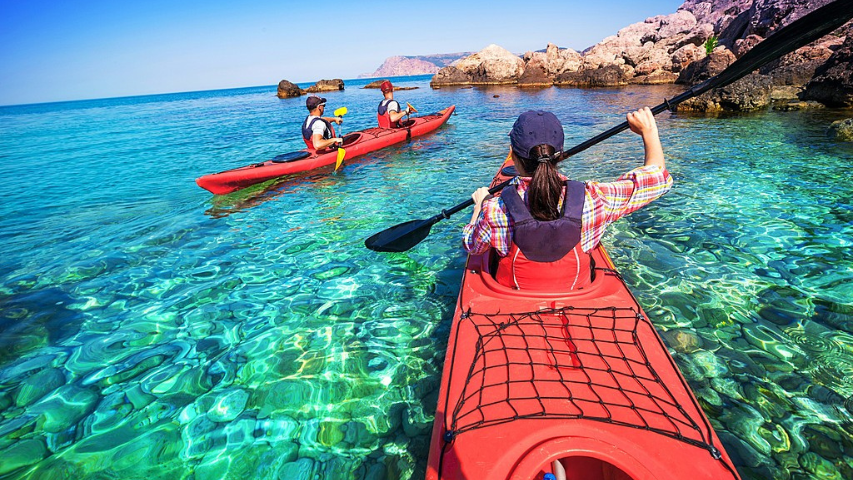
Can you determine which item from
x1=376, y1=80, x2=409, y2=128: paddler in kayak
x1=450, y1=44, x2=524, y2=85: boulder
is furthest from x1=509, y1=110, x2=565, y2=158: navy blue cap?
x1=450, y1=44, x2=524, y2=85: boulder

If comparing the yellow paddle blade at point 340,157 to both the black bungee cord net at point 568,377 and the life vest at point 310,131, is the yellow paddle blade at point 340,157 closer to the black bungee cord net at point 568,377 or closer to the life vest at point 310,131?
the life vest at point 310,131

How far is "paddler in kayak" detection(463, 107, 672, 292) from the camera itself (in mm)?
2314

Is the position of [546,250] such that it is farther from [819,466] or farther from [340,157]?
[340,157]

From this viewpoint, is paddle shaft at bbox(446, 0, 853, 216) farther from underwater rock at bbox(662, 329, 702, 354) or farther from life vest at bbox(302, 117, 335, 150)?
life vest at bbox(302, 117, 335, 150)

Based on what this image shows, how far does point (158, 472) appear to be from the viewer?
279 cm

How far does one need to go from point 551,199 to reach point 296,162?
840 centimetres

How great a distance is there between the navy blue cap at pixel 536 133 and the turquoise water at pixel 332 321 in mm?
2092

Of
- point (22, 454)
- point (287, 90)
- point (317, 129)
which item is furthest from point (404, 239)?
point (287, 90)

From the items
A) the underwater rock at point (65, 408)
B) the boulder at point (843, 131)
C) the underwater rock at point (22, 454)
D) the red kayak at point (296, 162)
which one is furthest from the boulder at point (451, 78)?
the underwater rock at point (22, 454)

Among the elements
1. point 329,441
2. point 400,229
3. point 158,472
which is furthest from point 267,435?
point 400,229

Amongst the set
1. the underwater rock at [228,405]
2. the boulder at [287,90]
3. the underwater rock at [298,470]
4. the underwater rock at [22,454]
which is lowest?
the underwater rock at [298,470]

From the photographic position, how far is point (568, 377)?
2230 millimetres

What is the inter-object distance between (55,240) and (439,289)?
734cm

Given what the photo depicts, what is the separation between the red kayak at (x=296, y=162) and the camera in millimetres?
8805
